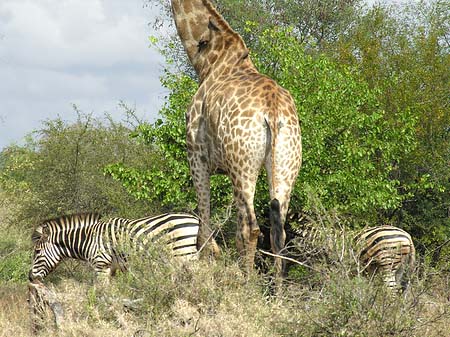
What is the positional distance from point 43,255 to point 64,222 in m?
0.53

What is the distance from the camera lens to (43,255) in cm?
1039

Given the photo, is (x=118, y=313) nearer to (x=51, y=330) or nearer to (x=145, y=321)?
(x=145, y=321)

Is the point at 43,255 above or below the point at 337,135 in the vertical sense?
below

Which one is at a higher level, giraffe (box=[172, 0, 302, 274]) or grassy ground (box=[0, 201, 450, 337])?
giraffe (box=[172, 0, 302, 274])

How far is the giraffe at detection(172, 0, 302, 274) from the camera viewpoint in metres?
7.81

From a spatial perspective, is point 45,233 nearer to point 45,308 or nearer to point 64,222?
point 64,222

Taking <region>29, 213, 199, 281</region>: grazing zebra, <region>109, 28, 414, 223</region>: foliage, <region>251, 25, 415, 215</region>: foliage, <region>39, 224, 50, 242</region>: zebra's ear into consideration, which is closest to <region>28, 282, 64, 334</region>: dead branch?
<region>29, 213, 199, 281</region>: grazing zebra

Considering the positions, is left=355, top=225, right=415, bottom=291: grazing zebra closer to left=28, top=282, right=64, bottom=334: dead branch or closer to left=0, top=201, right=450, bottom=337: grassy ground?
left=0, top=201, right=450, bottom=337: grassy ground

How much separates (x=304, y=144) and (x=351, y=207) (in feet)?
3.68

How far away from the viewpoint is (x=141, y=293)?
23.2ft

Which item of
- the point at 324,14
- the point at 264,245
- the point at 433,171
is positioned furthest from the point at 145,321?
the point at 324,14

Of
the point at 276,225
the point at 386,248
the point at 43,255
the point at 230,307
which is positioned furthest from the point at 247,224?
the point at 43,255

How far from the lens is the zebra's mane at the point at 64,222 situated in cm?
1054

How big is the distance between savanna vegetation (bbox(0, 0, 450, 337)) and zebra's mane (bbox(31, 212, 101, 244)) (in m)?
0.79
